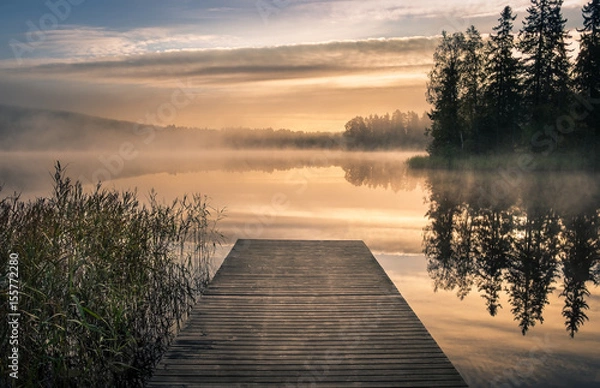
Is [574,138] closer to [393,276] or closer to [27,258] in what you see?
[393,276]

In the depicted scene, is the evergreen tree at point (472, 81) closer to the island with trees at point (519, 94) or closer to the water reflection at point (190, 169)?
the island with trees at point (519, 94)

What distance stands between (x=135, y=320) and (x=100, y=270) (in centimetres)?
85

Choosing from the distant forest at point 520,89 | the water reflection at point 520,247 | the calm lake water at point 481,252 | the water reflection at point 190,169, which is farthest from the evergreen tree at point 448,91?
the water reflection at point 520,247

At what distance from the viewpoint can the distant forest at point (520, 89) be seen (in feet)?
104

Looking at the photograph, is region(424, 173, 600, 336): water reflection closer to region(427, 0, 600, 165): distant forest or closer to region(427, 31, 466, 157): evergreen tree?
region(427, 0, 600, 165): distant forest

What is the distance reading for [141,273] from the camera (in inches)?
274

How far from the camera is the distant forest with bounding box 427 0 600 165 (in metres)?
31.6

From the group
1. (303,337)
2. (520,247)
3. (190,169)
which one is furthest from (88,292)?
(190,169)

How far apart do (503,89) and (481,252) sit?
2731 cm

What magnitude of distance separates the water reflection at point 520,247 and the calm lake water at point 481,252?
3cm

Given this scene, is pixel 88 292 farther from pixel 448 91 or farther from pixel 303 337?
pixel 448 91

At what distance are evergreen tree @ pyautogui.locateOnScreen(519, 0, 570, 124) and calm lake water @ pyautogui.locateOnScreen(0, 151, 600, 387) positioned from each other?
364 inches

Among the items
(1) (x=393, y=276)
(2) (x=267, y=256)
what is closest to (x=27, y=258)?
(2) (x=267, y=256)

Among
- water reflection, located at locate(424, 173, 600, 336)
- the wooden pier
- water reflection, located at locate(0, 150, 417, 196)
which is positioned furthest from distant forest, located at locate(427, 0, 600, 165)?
the wooden pier
